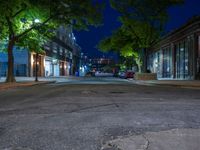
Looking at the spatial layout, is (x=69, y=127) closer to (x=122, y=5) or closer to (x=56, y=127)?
(x=56, y=127)

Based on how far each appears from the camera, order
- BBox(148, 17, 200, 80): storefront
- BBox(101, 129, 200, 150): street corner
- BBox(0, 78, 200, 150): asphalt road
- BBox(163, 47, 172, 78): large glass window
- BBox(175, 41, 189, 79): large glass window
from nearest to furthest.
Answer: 1. BBox(101, 129, 200, 150): street corner
2. BBox(0, 78, 200, 150): asphalt road
3. BBox(148, 17, 200, 80): storefront
4. BBox(175, 41, 189, 79): large glass window
5. BBox(163, 47, 172, 78): large glass window

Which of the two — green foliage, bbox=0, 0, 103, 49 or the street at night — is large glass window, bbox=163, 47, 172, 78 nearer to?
the street at night

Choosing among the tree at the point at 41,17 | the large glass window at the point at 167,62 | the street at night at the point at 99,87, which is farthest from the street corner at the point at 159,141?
the large glass window at the point at 167,62

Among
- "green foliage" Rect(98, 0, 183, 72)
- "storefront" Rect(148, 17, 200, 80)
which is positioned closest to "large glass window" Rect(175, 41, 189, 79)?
"storefront" Rect(148, 17, 200, 80)

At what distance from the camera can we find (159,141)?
686cm

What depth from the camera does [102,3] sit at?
3822cm

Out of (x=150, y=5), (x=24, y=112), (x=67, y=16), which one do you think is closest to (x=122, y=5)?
(x=150, y=5)

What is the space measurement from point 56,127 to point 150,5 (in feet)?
135

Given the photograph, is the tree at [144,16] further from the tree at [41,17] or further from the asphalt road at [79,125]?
the asphalt road at [79,125]

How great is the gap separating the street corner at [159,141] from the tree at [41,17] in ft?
94.1

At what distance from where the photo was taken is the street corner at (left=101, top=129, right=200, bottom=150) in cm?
644

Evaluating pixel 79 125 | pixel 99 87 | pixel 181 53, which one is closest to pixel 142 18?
pixel 181 53

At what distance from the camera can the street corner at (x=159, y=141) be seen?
6.44m

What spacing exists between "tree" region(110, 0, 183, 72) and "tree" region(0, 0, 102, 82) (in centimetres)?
1075
